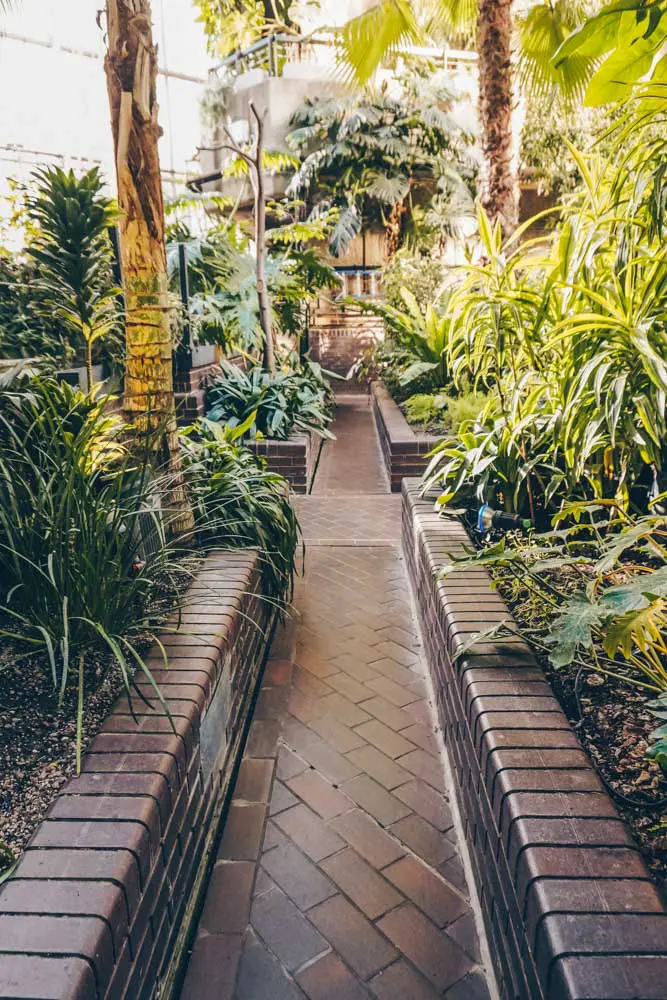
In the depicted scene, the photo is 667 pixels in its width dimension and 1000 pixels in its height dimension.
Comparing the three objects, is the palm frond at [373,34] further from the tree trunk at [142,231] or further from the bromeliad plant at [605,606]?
the bromeliad plant at [605,606]

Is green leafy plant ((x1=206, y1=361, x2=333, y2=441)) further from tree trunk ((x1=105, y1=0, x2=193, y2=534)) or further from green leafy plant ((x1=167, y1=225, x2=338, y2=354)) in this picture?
tree trunk ((x1=105, y1=0, x2=193, y2=534))

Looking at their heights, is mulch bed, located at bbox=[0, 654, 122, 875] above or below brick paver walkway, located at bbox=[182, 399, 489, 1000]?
above

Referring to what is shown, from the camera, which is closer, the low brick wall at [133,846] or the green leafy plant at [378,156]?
the low brick wall at [133,846]

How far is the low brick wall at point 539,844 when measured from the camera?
3.59ft

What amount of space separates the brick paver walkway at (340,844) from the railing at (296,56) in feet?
40.4

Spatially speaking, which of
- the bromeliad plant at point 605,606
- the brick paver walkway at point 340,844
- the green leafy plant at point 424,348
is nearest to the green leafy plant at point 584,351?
the bromeliad plant at point 605,606

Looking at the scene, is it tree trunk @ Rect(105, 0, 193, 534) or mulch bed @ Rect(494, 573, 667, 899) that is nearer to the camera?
mulch bed @ Rect(494, 573, 667, 899)

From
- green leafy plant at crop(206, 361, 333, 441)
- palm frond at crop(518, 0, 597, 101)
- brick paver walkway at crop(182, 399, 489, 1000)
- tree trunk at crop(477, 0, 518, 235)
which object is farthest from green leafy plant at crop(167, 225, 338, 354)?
brick paver walkway at crop(182, 399, 489, 1000)

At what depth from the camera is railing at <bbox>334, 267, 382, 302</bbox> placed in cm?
1291

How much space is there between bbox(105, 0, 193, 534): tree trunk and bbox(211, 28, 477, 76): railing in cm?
1125

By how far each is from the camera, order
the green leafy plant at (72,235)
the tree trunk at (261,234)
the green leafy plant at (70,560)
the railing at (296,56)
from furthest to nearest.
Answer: the railing at (296,56), the tree trunk at (261,234), the green leafy plant at (72,235), the green leafy plant at (70,560)

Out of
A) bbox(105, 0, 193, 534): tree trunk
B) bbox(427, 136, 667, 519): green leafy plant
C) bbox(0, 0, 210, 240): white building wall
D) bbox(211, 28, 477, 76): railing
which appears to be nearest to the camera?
bbox(427, 136, 667, 519): green leafy plant

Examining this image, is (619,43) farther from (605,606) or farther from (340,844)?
(340,844)

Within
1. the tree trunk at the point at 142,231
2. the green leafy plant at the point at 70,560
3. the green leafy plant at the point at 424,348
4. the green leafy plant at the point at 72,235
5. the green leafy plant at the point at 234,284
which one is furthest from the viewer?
the green leafy plant at the point at 234,284
